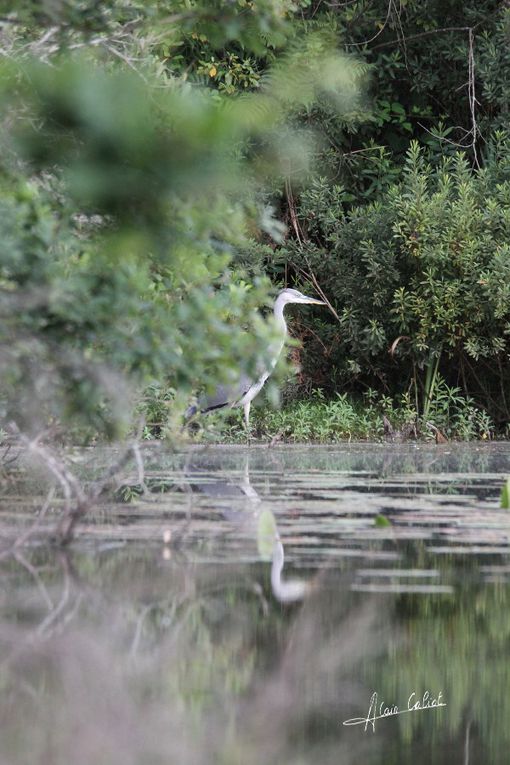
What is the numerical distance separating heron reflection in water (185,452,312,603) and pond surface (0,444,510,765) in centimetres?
2

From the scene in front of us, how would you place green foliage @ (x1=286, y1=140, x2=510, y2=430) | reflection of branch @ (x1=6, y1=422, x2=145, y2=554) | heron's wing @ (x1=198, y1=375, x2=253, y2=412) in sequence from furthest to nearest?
green foliage @ (x1=286, y1=140, x2=510, y2=430), heron's wing @ (x1=198, y1=375, x2=253, y2=412), reflection of branch @ (x1=6, y1=422, x2=145, y2=554)

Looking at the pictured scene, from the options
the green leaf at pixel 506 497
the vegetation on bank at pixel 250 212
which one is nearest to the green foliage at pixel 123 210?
the vegetation on bank at pixel 250 212

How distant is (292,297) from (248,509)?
677 centimetres

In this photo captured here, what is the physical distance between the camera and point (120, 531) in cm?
641

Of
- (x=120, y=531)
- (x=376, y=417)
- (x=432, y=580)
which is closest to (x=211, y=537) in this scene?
(x=120, y=531)

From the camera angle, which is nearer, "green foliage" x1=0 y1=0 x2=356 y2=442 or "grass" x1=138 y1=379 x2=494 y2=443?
"green foliage" x1=0 y1=0 x2=356 y2=442

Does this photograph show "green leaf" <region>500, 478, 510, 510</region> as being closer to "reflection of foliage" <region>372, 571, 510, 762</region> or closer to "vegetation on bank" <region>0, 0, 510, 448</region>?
"vegetation on bank" <region>0, 0, 510, 448</region>

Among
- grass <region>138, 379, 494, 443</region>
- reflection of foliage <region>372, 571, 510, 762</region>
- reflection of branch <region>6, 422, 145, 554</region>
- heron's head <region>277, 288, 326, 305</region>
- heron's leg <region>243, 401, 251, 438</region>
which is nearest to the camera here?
reflection of foliage <region>372, 571, 510, 762</region>

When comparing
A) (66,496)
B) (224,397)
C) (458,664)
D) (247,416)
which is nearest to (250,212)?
(66,496)

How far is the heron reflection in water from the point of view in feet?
16.8

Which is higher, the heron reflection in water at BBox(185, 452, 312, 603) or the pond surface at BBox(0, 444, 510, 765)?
the pond surface at BBox(0, 444, 510, 765)

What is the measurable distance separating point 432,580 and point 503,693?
1.56 meters

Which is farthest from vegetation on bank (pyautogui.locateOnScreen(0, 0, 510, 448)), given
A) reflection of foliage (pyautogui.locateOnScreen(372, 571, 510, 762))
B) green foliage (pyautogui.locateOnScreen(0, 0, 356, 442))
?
reflection of foliage (pyautogui.locateOnScreen(372, 571, 510, 762))

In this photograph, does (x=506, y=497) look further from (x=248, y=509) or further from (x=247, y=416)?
(x=247, y=416)
